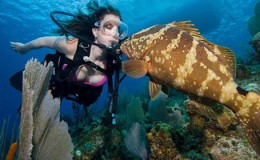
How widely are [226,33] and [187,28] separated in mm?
38268

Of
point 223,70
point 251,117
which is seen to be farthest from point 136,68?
point 251,117

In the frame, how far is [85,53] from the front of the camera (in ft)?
15.3

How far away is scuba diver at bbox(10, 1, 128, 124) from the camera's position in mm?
4543

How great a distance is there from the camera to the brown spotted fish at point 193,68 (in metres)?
2.00

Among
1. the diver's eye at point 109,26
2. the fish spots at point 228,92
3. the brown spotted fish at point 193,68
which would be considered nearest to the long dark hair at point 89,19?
the diver's eye at point 109,26

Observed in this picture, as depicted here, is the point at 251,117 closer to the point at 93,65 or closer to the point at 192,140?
the point at 192,140

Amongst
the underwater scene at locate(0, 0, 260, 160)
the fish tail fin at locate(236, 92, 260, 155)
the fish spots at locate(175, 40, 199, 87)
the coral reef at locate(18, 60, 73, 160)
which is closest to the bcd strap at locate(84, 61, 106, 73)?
the underwater scene at locate(0, 0, 260, 160)

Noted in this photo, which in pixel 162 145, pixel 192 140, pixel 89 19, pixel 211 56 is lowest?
pixel 162 145

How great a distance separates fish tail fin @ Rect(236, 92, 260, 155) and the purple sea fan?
2.47 meters

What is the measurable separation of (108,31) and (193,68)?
2.78m

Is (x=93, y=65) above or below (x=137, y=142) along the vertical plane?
above

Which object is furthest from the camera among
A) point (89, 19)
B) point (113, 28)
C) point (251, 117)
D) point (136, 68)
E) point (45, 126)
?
point (89, 19)

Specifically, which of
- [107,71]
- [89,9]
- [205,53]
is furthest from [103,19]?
[205,53]

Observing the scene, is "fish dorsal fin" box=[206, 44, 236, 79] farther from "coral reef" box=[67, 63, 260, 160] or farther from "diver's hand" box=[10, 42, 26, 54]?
"diver's hand" box=[10, 42, 26, 54]
